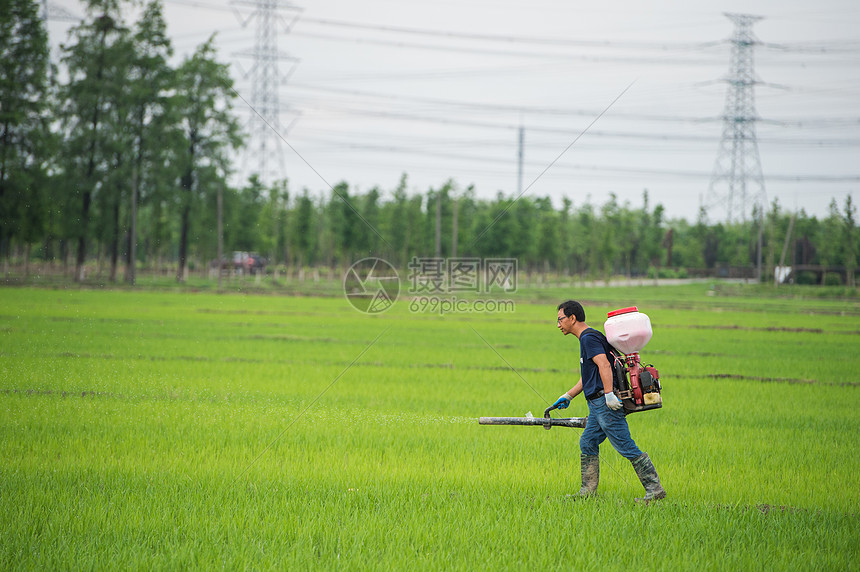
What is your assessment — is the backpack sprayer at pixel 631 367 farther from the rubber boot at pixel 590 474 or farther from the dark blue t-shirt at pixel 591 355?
the rubber boot at pixel 590 474

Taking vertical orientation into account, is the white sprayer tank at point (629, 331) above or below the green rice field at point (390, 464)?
above

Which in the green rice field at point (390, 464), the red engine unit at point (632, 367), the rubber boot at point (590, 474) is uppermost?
the red engine unit at point (632, 367)

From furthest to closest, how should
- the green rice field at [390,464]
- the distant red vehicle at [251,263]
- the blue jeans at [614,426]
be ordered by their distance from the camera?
the distant red vehicle at [251,263] → the blue jeans at [614,426] → the green rice field at [390,464]

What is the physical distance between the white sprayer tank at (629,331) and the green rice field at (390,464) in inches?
57.1

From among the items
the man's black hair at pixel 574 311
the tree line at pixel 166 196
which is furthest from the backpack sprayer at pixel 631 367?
the tree line at pixel 166 196

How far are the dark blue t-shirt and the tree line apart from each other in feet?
91.9

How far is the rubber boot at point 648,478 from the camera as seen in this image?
20.2ft

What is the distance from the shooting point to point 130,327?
863 inches

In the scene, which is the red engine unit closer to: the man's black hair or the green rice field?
the man's black hair

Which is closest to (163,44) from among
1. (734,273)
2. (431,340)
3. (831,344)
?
(431,340)

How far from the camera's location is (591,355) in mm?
5969

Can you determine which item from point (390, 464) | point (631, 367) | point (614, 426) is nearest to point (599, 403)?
point (614, 426)

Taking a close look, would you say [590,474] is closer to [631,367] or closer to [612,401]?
[612,401]

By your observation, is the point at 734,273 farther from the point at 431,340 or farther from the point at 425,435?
the point at 425,435
